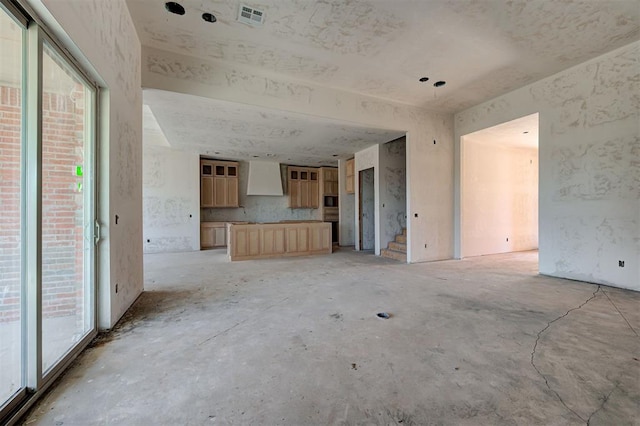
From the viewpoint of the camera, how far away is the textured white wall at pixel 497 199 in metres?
6.18

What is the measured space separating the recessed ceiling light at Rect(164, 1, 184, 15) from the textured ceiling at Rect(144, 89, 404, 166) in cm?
110

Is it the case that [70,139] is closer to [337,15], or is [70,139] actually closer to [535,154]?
[337,15]

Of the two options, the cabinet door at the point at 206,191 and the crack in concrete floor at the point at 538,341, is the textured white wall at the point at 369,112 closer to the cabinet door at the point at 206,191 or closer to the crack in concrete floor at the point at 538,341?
the crack in concrete floor at the point at 538,341

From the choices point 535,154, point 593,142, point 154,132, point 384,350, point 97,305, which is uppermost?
point 154,132

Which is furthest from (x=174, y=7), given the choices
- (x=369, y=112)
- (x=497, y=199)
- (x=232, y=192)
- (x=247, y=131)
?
(x=497, y=199)

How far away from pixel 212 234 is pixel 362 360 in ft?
24.0

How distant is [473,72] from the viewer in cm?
422

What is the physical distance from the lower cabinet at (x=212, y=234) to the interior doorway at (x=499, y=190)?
21.6 feet

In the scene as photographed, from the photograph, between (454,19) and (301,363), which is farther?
(454,19)

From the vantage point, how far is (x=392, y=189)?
6.84 m

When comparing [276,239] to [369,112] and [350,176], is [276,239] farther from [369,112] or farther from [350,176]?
[369,112]

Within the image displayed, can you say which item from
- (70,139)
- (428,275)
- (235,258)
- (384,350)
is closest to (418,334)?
(384,350)

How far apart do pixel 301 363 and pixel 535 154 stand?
27.3 ft

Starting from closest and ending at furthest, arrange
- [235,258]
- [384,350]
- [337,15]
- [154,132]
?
[384,350] < [337,15] < [235,258] < [154,132]
